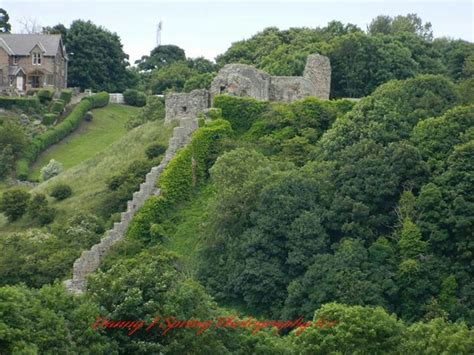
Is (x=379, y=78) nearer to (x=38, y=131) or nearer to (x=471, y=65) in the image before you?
(x=471, y=65)

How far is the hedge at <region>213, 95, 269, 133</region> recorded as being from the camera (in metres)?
69.6

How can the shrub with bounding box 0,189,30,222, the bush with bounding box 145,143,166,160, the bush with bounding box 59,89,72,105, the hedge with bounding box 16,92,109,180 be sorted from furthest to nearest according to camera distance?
the bush with bounding box 59,89,72,105
the hedge with bounding box 16,92,109,180
the bush with bounding box 145,143,166,160
the shrub with bounding box 0,189,30,222

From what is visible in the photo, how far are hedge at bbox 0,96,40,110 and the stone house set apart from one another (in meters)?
6.21

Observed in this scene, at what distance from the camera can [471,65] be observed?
86.4 metres

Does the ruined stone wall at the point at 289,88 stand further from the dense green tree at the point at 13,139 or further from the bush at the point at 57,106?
the bush at the point at 57,106

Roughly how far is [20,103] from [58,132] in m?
6.60

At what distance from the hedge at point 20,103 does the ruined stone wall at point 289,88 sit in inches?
1276

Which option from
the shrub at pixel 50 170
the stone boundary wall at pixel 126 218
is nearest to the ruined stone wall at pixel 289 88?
the stone boundary wall at pixel 126 218

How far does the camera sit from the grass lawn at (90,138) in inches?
3607

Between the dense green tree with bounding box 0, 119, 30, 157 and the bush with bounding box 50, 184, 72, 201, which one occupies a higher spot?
the dense green tree with bounding box 0, 119, 30, 157

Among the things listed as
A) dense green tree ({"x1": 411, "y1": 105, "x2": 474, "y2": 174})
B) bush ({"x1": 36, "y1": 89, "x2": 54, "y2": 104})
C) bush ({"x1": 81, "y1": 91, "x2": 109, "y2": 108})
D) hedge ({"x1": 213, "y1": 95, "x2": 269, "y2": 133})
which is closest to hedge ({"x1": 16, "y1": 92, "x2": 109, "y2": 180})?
bush ({"x1": 81, "y1": 91, "x2": 109, "y2": 108})

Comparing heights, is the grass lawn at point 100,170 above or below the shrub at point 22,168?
above

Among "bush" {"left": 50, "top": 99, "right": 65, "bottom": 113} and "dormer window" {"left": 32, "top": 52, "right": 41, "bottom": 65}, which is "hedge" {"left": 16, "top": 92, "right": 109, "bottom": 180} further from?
"dormer window" {"left": 32, "top": 52, "right": 41, "bottom": 65}

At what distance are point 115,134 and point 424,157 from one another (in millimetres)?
40075
